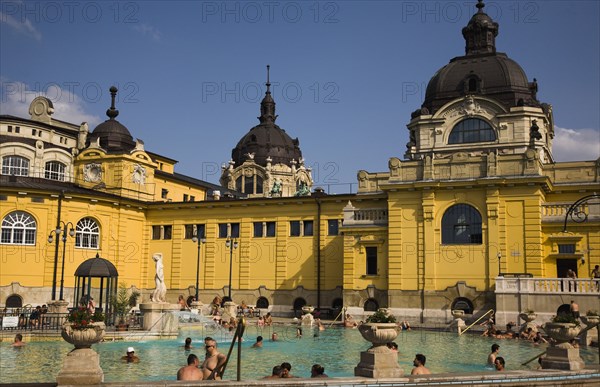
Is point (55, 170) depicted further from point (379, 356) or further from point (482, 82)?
point (379, 356)

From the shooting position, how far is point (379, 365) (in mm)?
14922

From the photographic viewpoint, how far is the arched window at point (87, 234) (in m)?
49.6

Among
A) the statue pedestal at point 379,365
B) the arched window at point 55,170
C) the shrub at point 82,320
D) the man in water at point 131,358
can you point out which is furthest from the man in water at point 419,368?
the arched window at point 55,170

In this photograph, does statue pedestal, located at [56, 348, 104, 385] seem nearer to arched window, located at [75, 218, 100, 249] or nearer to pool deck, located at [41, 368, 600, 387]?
pool deck, located at [41, 368, 600, 387]

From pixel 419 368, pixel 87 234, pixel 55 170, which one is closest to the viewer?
pixel 419 368

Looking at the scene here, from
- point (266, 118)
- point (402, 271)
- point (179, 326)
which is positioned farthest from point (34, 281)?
point (266, 118)

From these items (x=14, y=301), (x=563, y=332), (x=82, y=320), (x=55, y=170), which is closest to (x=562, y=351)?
(x=563, y=332)

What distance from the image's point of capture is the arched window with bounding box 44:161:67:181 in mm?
54638

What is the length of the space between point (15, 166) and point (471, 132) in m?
36.2

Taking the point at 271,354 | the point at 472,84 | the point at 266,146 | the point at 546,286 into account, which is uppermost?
the point at 266,146

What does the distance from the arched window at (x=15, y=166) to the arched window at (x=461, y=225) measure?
33.5m

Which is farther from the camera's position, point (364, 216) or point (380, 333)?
point (364, 216)

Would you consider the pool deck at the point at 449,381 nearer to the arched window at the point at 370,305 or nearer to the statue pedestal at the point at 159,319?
the statue pedestal at the point at 159,319

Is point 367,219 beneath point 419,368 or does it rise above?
above
